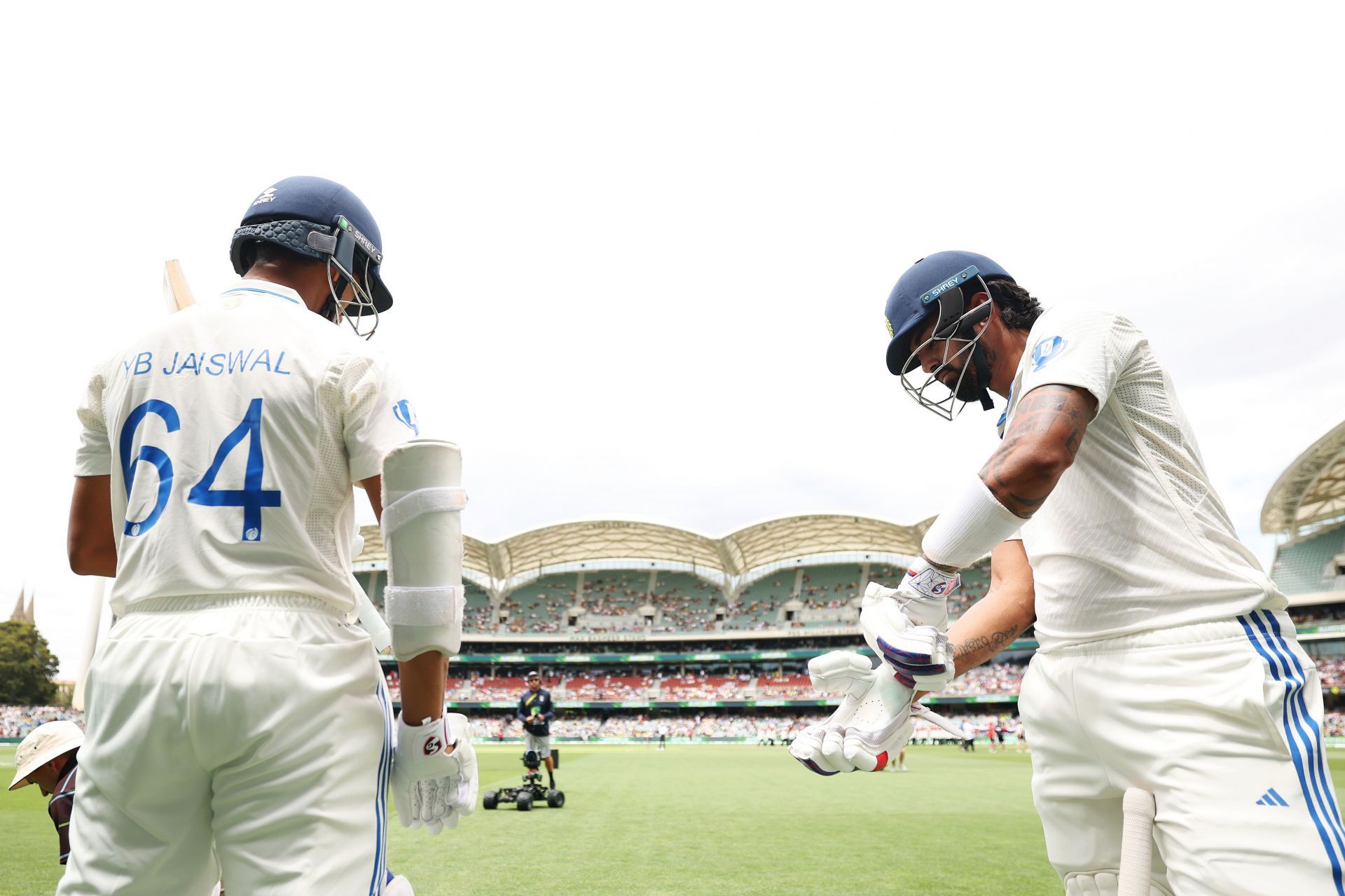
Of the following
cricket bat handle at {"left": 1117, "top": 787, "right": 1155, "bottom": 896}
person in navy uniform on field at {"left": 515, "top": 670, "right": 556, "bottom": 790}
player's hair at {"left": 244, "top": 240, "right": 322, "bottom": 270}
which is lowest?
person in navy uniform on field at {"left": 515, "top": 670, "right": 556, "bottom": 790}

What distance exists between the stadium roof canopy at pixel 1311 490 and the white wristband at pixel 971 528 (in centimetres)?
4804

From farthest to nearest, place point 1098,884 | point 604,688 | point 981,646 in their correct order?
point 604,688 → point 981,646 → point 1098,884

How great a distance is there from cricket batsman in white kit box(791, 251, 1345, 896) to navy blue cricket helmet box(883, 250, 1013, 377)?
48 cm

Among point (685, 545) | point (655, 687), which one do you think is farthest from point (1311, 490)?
point (655, 687)

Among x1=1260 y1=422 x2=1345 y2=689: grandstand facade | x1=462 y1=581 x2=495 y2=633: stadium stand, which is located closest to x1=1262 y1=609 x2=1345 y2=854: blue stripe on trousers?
x1=1260 y1=422 x2=1345 y2=689: grandstand facade

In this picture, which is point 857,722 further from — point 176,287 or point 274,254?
point 176,287

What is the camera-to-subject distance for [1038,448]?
187cm

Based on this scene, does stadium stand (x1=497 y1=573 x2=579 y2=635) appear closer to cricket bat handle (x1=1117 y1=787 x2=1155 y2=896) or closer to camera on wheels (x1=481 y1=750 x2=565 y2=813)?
camera on wheels (x1=481 y1=750 x2=565 y2=813)

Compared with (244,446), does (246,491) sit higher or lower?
lower

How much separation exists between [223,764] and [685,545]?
61.9 meters

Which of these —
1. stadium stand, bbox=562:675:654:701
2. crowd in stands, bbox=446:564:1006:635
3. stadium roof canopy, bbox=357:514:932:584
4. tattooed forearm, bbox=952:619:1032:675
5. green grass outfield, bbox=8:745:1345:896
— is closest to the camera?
tattooed forearm, bbox=952:619:1032:675

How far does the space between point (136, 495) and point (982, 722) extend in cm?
5569

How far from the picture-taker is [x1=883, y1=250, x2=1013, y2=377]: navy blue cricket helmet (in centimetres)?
274

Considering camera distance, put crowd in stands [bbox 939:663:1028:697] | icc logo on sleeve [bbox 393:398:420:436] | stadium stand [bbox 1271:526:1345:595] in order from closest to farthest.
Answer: icc logo on sleeve [bbox 393:398:420:436]
crowd in stands [bbox 939:663:1028:697]
stadium stand [bbox 1271:526:1345:595]
